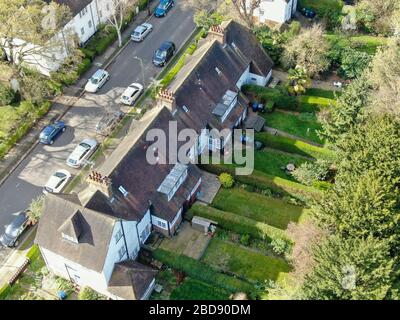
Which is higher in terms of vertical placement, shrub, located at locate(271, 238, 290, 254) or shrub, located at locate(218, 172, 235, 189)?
shrub, located at locate(218, 172, 235, 189)

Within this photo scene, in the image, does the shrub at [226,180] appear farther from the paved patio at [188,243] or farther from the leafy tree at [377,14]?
the leafy tree at [377,14]

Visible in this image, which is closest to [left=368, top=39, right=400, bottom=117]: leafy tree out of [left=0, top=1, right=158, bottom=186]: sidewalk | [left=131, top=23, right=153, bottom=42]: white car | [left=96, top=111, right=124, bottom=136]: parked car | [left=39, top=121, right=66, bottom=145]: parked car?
[left=96, top=111, right=124, bottom=136]: parked car

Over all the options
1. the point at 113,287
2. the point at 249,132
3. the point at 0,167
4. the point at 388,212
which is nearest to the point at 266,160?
the point at 249,132

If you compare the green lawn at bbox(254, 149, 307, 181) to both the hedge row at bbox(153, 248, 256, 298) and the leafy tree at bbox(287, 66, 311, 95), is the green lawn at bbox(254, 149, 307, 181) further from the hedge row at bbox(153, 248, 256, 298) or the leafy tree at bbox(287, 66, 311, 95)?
the hedge row at bbox(153, 248, 256, 298)

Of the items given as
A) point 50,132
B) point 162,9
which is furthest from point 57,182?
point 162,9

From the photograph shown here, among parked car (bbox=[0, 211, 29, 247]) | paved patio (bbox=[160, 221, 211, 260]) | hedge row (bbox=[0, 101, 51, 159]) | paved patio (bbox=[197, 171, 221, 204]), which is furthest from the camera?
hedge row (bbox=[0, 101, 51, 159])

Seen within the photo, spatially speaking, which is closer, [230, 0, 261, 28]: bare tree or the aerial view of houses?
the aerial view of houses

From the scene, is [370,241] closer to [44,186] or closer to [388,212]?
[388,212]
